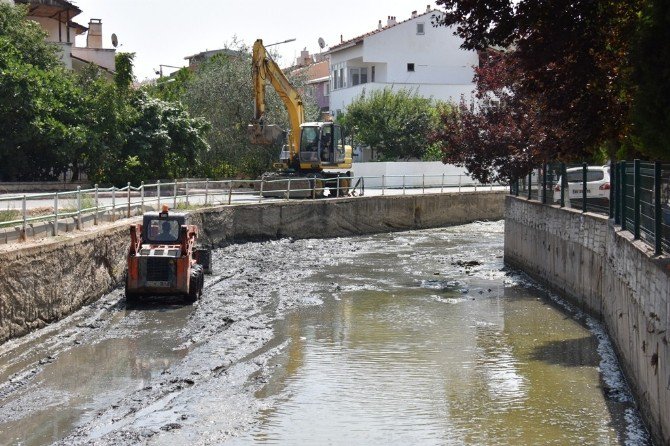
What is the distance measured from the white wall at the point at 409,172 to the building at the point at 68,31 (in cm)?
1430

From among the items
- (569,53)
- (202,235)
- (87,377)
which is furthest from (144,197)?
(87,377)

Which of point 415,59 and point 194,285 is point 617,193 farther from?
point 415,59

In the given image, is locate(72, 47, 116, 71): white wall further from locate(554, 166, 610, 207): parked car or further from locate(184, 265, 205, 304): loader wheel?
locate(184, 265, 205, 304): loader wheel

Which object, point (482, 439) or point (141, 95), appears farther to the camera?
point (141, 95)

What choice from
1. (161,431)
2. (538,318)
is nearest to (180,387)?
(161,431)

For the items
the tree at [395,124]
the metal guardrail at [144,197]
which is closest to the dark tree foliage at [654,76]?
the metal guardrail at [144,197]

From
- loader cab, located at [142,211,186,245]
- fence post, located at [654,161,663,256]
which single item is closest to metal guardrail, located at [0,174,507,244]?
loader cab, located at [142,211,186,245]

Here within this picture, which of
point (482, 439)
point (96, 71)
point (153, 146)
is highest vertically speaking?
point (96, 71)

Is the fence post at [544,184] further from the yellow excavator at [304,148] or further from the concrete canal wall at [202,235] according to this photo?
the yellow excavator at [304,148]

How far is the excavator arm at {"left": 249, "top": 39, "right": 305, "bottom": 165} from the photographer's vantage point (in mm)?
42875

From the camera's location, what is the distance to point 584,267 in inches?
824

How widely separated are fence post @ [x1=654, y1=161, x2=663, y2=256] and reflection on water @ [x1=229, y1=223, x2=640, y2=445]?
2.08 m

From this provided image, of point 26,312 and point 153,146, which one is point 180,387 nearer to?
point 26,312

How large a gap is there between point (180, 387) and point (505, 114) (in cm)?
2403
